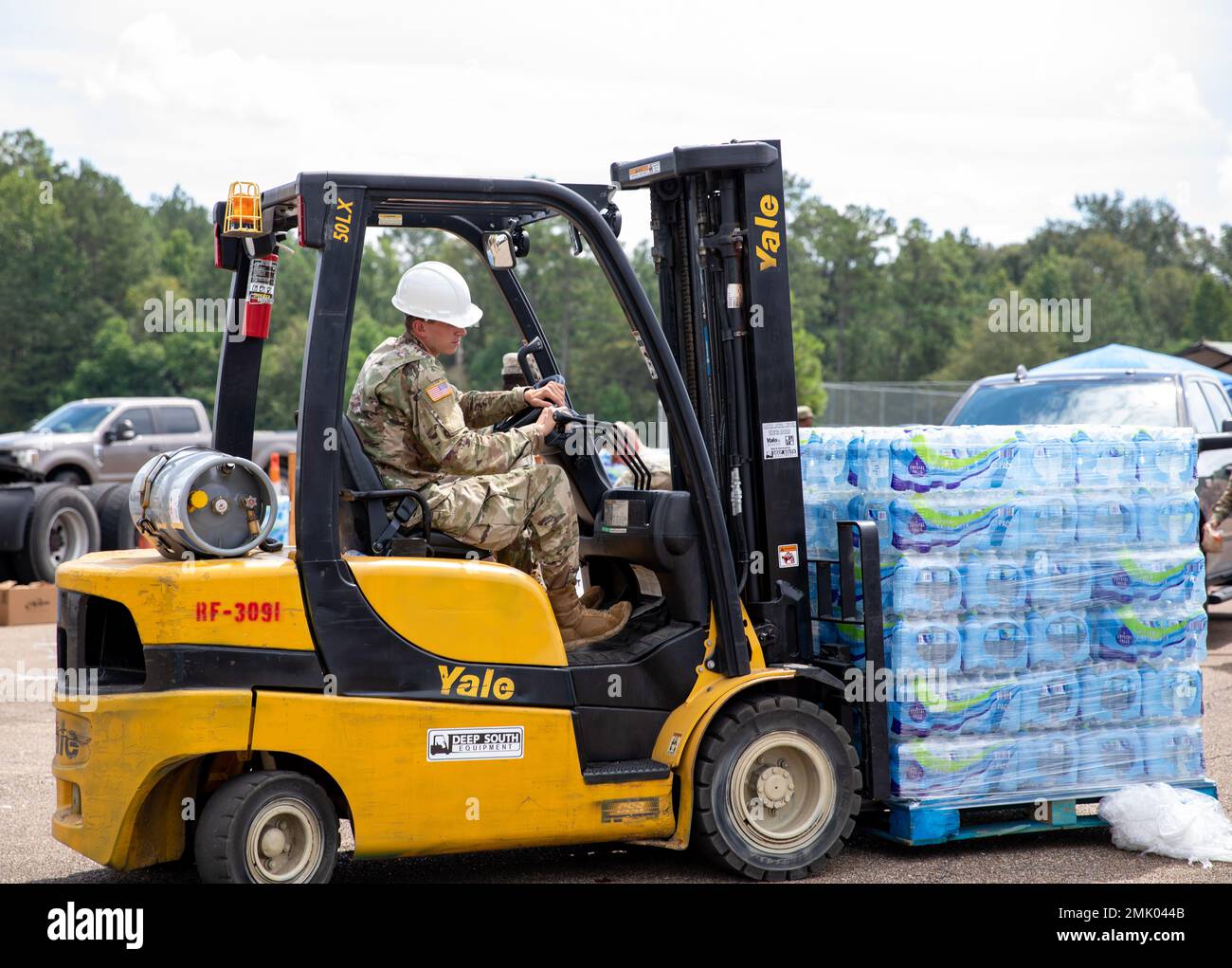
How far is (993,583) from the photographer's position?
603cm

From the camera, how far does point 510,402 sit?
238 inches

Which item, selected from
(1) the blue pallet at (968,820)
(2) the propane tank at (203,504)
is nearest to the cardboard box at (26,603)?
(2) the propane tank at (203,504)

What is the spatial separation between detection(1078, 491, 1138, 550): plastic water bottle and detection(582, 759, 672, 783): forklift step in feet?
7.07

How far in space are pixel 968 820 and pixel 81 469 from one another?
2220 centimetres

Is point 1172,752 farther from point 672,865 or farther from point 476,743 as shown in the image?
point 476,743

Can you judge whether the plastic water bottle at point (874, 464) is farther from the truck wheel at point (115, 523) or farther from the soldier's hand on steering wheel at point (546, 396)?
the truck wheel at point (115, 523)

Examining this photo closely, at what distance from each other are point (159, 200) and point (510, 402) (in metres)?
110

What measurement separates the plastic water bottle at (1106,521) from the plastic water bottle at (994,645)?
52 cm

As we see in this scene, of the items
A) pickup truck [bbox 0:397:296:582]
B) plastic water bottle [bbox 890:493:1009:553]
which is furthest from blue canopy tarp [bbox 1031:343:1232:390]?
pickup truck [bbox 0:397:296:582]

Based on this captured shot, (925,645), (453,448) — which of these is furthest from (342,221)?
(925,645)

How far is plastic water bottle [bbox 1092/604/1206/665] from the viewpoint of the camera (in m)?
6.26

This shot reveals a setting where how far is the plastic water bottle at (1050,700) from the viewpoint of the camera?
20.0ft
